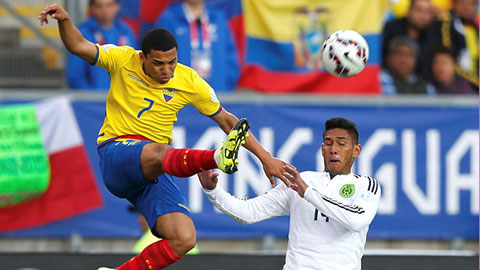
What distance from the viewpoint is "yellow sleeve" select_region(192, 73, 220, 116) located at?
7.02 m

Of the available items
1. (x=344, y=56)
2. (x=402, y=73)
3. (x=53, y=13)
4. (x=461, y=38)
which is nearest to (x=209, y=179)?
(x=53, y=13)

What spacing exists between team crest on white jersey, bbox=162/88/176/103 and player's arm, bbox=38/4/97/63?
0.58 metres

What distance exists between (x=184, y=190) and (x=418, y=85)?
2.98 metres

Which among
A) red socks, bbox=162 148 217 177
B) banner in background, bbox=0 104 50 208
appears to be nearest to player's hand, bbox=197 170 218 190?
red socks, bbox=162 148 217 177

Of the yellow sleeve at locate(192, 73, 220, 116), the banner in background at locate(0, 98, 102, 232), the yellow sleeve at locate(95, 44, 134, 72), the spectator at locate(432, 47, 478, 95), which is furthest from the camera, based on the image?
the spectator at locate(432, 47, 478, 95)

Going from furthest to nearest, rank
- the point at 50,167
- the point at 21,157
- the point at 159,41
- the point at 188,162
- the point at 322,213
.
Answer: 1. the point at 50,167
2. the point at 21,157
3. the point at 159,41
4. the point at 322,213
5. the point at 188,162

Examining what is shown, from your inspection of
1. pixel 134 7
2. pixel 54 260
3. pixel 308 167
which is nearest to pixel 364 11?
pixel 308 167

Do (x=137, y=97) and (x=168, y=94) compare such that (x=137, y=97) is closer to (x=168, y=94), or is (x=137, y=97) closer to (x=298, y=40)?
(x=168, y=94)

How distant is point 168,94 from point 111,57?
1.61 ft

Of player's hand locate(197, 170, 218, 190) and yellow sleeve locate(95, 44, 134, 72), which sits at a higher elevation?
yellow sleeve locate(95, 44, 134, 72)

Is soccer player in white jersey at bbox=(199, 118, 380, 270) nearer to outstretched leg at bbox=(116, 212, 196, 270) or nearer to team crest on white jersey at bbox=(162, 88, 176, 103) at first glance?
outstretched leg at bbox=(116, 212, 196, 270)

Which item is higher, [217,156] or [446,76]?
[446,76]

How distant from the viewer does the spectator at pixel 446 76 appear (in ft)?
36.6

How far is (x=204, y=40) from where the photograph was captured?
10.6 meters
